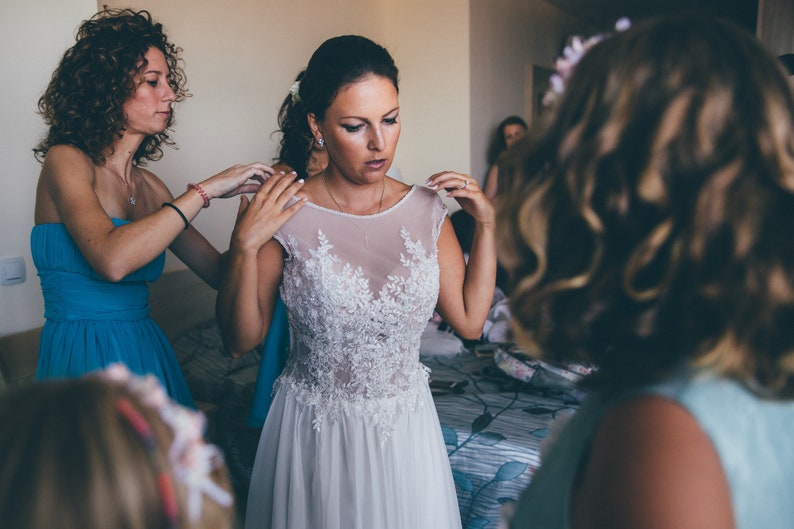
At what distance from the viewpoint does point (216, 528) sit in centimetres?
57

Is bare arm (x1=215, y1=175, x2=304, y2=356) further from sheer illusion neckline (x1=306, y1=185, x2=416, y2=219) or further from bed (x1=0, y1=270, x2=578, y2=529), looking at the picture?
bed (x1=0, y1=270, x2=578, y2=529)

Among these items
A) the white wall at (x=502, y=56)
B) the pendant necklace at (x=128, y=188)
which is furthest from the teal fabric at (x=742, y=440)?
the white wall at (x=502, y=56)

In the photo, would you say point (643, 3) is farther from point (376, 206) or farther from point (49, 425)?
point (49, 425)

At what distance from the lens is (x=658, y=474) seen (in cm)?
50

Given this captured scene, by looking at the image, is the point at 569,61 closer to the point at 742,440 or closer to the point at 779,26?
the point at 742,440

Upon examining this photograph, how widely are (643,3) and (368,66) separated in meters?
5.48

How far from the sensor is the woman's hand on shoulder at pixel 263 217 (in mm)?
1330

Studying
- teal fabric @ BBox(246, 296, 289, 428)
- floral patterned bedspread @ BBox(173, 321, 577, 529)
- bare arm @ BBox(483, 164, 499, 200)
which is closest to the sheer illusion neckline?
teal fabric @ BBox(246, 296, 289, 428)

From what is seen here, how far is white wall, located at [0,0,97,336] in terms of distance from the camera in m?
2.01

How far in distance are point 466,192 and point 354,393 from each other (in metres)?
0.54

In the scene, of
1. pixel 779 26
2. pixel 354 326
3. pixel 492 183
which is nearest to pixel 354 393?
pixel 354 326

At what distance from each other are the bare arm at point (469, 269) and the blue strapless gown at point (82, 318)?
790 millimetres

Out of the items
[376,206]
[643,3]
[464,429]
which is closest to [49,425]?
[376,206]

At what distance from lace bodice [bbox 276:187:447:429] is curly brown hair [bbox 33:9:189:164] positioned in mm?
591
